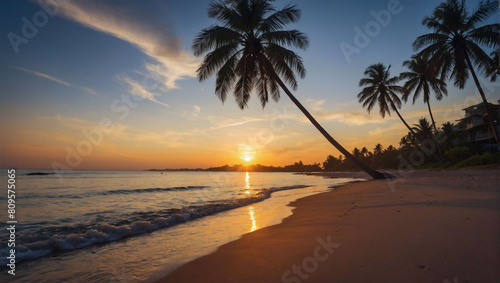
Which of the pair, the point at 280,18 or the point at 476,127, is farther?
the point at 476,127

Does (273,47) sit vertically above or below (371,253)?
above

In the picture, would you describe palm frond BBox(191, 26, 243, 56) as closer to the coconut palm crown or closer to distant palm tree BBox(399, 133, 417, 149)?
the coconut palm crown

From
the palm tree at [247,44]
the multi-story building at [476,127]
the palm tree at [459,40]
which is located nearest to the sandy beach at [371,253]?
the palm tree at [247,44]

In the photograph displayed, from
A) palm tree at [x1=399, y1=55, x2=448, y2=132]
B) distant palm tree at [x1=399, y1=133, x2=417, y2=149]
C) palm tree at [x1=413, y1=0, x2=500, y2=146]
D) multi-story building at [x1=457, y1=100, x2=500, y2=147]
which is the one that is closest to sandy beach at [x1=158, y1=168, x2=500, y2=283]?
palm tree at [x1=413, y1=0, x2=500, y2=146]

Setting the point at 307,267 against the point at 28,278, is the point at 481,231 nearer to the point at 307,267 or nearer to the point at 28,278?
the point at 307,267

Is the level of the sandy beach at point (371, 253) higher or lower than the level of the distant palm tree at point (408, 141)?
lower

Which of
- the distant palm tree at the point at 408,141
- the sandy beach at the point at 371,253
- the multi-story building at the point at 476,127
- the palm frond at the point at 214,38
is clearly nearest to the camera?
the sandy beach at the point at 371,253

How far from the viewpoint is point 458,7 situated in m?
19.1

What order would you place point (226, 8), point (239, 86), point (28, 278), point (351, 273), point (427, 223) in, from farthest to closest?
point (239, 86) → point (226, 8) → point (427, 223) → point (28, 278) → point (351, 273)

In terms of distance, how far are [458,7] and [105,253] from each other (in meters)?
26.8

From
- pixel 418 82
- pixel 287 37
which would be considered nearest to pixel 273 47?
pixel 287 37

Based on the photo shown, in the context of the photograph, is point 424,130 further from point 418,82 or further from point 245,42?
point 245,42

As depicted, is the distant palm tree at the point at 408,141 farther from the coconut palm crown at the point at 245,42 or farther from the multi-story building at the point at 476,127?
the coconut palm crown at the point at 245,42

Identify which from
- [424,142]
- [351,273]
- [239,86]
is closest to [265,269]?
[351,273]
